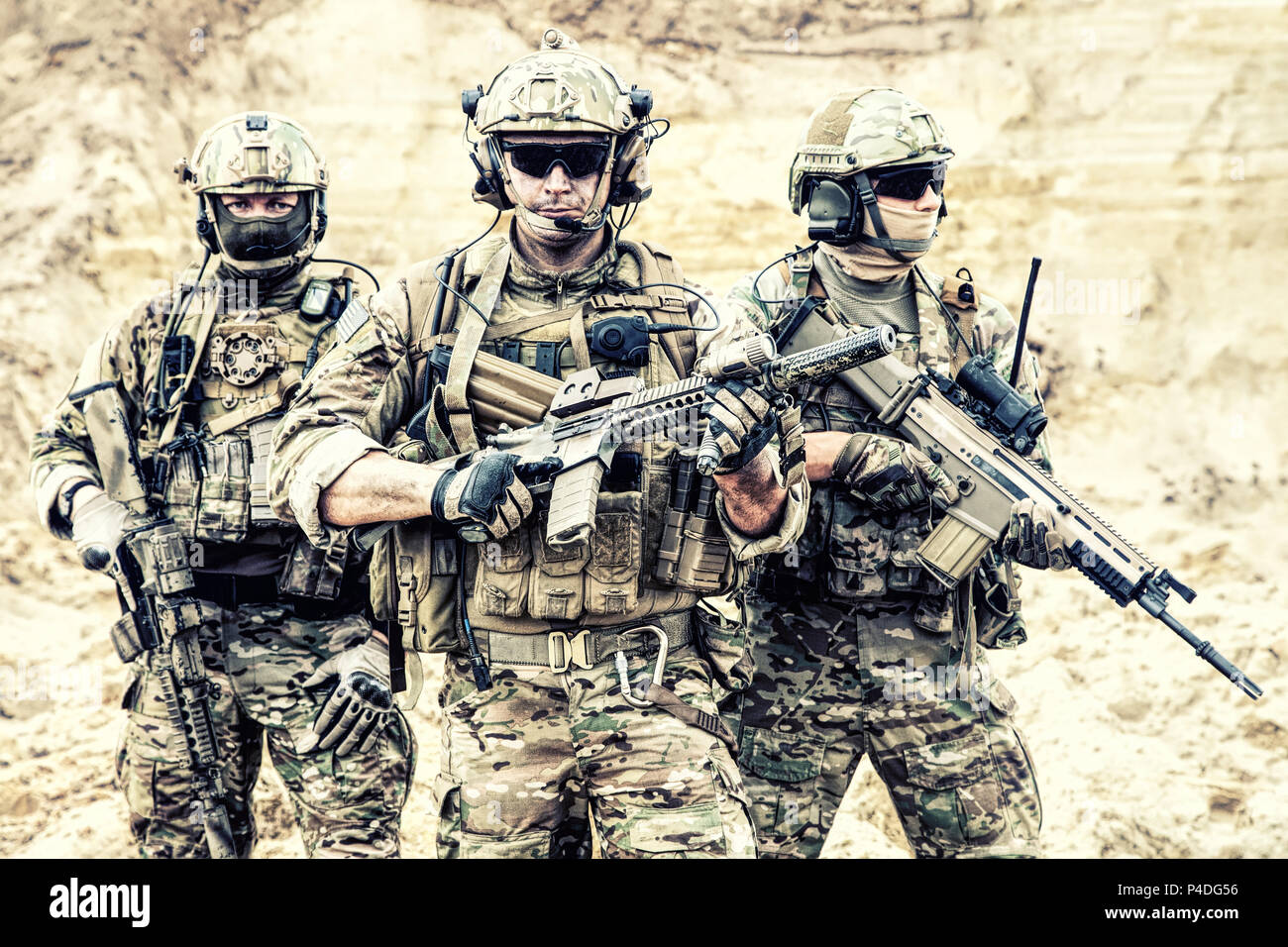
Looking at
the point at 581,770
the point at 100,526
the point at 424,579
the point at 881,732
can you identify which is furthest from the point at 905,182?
the point at 100,526

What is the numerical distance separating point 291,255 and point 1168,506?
22.0 ft

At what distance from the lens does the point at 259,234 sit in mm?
5406

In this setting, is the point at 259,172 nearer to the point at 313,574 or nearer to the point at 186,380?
the point at 186,380

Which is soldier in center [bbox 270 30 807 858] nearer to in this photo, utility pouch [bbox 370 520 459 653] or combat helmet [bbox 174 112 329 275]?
utility pouch [bbox 370 520 459 653]

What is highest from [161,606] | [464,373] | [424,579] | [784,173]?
[784,173]

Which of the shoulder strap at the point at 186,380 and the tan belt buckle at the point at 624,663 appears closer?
the tan belt buckle at the point at 624,663

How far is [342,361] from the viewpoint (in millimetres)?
4031

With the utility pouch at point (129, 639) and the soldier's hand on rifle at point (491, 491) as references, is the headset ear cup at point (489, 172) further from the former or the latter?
the utility pouch at point (129, 639)

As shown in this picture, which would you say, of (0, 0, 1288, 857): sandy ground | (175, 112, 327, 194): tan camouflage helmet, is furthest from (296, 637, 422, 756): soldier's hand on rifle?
(0, 0, 1288, 857): sandy ground

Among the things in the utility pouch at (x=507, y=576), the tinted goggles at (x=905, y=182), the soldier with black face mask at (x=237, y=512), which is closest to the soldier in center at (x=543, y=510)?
the utility pouch at (x=507, y=576)

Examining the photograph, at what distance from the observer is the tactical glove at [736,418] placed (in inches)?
143

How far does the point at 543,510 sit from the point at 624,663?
0.49m

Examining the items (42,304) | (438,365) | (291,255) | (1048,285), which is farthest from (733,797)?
(42,304)

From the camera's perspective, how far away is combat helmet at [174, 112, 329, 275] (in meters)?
5.40
